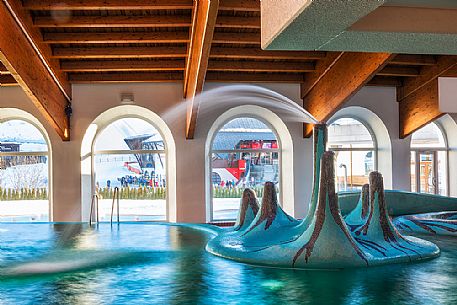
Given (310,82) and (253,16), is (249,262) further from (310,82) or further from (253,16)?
(310,82)

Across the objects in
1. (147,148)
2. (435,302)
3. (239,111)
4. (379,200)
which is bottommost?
(435,302)

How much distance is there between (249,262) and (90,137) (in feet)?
19.0

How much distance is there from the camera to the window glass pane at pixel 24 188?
10539mm

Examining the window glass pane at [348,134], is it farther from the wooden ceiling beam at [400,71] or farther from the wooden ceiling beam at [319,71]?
the wooden ceiling beam at [319,71]

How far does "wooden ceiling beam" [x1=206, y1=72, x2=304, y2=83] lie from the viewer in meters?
9.57

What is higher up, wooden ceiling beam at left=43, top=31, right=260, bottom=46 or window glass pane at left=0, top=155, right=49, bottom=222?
wooden ceiling beam at left=43, top=31, right=260, bottom=46

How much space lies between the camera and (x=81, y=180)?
9609 millimetres

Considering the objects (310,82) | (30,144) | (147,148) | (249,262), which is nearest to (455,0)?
(249,262)

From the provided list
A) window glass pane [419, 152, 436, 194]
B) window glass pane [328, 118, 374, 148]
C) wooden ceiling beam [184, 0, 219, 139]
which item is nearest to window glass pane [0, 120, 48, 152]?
wooden ceiling beam [184, 0, 219, 139]

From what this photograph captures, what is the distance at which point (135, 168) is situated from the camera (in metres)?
10.8

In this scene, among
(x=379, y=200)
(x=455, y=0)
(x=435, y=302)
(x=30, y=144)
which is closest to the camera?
(x=455, y=0)

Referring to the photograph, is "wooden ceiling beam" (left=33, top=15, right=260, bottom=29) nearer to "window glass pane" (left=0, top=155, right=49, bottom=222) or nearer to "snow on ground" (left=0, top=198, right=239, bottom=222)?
"window glass pane" (left=0, top=155, right=49, bottom=222)

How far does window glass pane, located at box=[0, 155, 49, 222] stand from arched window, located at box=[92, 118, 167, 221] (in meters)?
1.08

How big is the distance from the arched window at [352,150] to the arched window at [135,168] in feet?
12.6
